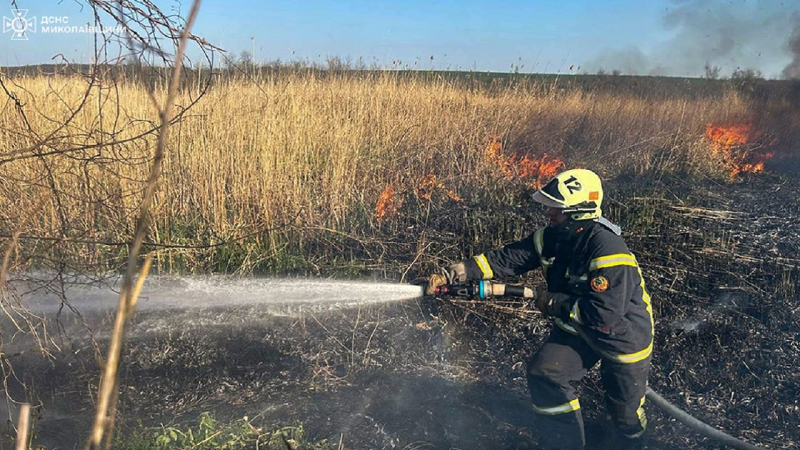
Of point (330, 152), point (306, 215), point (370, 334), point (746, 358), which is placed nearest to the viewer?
point (746, 358)

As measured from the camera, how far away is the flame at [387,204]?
576 cm

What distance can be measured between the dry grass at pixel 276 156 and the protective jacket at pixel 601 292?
242cm

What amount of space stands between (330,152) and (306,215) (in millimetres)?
960

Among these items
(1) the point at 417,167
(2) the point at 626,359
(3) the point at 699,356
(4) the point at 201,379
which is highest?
(1) the point at 417,167

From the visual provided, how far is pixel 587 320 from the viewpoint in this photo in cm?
317

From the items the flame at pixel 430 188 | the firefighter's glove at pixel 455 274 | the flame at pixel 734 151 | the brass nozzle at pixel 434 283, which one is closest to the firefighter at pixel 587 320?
the firefighter's glove at pixel 455 274

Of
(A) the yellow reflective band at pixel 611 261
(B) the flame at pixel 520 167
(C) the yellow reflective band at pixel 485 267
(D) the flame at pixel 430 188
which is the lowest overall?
(C) the yellow reflective band at pixel 485 267

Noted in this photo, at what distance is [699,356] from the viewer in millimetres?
4438

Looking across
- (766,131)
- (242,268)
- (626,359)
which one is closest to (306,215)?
(242,268)

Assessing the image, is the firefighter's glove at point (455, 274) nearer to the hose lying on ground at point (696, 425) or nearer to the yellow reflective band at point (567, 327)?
the yellow reflective band at point (567, 327)

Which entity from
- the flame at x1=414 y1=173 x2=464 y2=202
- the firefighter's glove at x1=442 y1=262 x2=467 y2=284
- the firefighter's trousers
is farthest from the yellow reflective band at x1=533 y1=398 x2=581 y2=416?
the flame at x1=414 y1=173 x2=464 y2=202

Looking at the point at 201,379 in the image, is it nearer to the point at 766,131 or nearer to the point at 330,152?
the point at 330,152

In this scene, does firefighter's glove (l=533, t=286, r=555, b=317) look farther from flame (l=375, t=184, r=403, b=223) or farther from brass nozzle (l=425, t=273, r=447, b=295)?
flame (l=375, t=184, r=403, b=223)

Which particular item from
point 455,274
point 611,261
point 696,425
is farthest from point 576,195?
point 696,425
